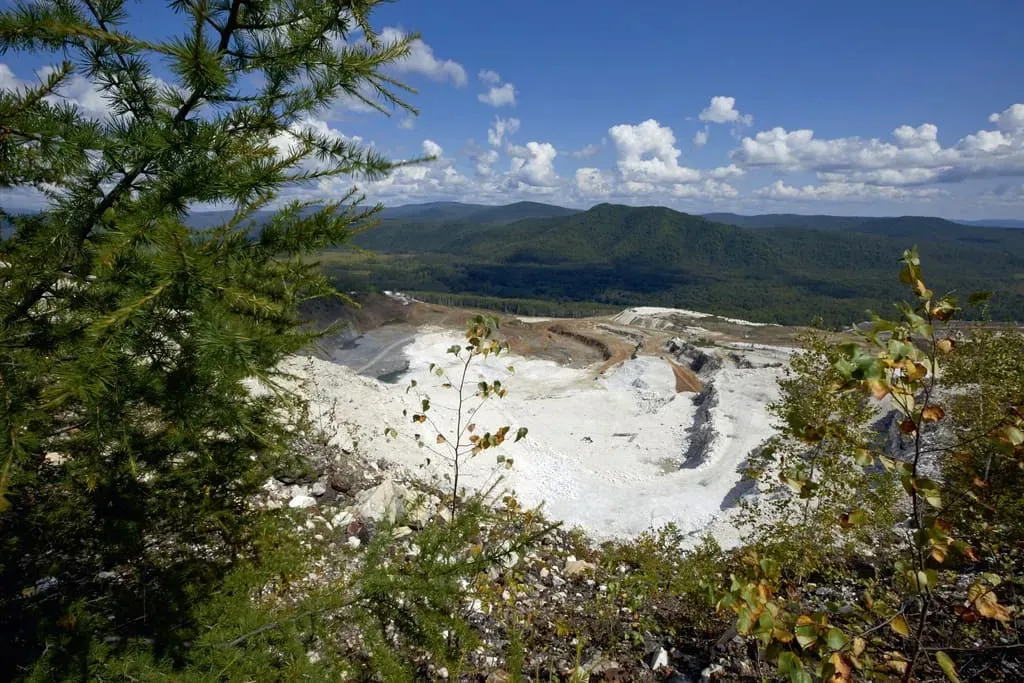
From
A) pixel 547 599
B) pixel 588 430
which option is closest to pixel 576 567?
pixel 547 599

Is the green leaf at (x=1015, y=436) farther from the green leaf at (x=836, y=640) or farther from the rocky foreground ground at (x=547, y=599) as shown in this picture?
the rocky foreground ground at (x=547, y=599)

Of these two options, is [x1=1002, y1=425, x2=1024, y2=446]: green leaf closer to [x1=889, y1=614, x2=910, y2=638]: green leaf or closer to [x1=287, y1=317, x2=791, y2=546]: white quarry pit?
[x1=889, y1=614, x2=910, y2=638]: green leaf

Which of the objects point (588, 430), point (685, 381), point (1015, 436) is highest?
point (1015, 436)

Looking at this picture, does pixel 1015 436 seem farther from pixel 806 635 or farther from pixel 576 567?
pixel 576 567

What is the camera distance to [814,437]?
2006 mm

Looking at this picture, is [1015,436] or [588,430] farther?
[588,430]

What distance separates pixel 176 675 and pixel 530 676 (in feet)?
10.0

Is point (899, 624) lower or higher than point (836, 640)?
lower

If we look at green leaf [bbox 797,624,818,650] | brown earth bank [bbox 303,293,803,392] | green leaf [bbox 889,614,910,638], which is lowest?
brown earth bank [bbox 303,293,803,392]

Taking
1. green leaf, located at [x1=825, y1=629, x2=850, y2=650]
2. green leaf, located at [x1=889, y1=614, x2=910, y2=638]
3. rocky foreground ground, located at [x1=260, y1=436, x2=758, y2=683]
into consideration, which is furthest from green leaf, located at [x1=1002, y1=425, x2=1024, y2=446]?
rocky foreground ground, located at [x1=260, y1=436, x2=758, y2=683]

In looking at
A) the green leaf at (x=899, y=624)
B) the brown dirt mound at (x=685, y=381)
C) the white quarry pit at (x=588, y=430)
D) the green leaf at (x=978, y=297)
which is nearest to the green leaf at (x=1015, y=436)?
the green leaf at (x=978, y=297)

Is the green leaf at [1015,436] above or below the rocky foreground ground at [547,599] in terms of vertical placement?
above

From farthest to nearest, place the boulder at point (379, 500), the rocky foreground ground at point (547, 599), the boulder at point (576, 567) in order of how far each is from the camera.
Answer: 1. the boulder at point (379, 500)
2. the boulder at point (576, 567)
3. the rocky foreground ground at point (547, 599)

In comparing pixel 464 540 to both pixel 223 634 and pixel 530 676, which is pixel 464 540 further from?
pixel 530 676
